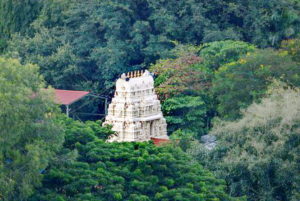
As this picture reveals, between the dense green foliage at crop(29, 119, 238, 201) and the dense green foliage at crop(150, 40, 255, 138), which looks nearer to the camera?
the dense green foliage at crop(29, 119, 238, 201)

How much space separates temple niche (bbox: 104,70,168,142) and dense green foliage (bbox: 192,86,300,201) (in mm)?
5008

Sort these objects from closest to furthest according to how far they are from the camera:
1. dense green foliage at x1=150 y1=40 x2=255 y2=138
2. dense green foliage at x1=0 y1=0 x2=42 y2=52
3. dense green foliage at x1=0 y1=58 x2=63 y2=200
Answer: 1. dense green foliage at x1=0 y1=58 x2=63 y2=200
2. dense green foliage at x1=150 y1=40 x2=255 y2=138
3. dense green foliage at x1=0 y1=0 x2=42 y2=52

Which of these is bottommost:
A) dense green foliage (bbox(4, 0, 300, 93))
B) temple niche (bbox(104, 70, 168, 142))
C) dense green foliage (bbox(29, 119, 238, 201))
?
dense green foliage (bbox(29, 119, 238, 201))

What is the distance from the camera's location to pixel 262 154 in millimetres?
29625

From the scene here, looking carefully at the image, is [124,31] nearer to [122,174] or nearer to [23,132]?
[122,174]

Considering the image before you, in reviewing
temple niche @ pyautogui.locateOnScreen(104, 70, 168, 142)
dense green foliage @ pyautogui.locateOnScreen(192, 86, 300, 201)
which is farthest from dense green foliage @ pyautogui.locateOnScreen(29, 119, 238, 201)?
temple niche @ pyautogui.locateOnScreen(104, 70, 168, 142)

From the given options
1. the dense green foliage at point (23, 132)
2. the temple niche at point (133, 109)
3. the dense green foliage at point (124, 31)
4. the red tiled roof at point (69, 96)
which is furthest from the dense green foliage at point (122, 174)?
the dense green foliage at point (124, 31)

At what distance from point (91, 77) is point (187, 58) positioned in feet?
20.0

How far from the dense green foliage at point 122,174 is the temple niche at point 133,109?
696 cm

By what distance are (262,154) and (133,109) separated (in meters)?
7.22

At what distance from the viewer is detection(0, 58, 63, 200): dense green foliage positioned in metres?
23.1

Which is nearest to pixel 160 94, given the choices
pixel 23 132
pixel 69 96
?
pixel 69 96

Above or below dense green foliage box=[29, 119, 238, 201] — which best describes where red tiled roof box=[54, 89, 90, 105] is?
above

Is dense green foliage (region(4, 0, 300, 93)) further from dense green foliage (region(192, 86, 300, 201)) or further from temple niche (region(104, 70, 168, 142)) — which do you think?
dense green foliage (region(192, 86, 300, 201))
